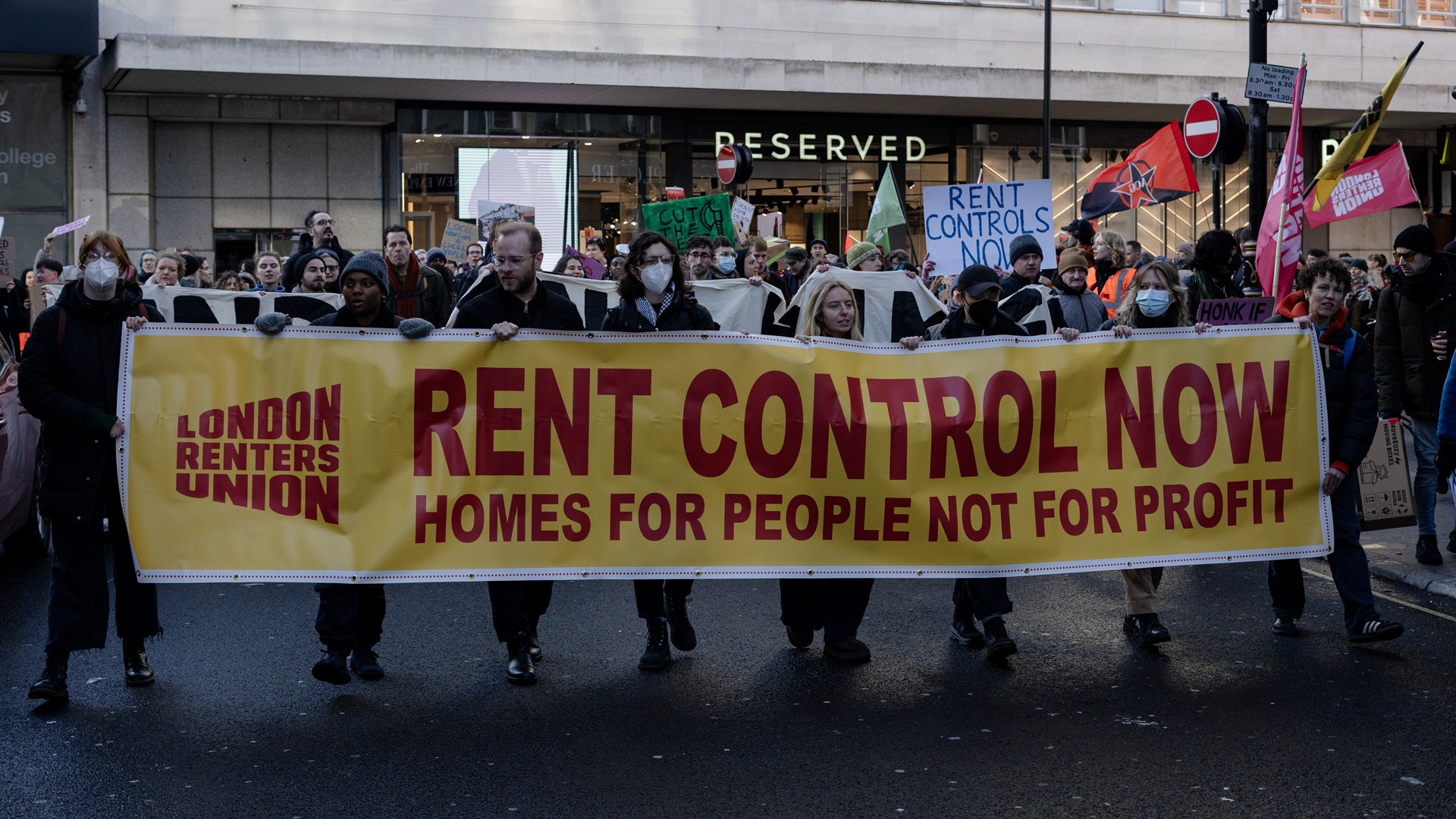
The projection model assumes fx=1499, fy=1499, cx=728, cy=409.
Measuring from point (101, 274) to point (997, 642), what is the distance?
4.05 metres

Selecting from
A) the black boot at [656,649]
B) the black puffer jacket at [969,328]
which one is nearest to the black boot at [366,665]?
the black boot at [656,649]

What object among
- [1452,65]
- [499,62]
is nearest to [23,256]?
[499,62]

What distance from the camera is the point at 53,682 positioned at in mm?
5906

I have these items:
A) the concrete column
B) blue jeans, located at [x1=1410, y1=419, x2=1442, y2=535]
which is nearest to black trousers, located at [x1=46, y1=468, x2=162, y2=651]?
blue jeans, located at [x1=1410, y1=419, x2=1442, y2=535]

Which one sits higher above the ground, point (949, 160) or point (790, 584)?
point (949, 160)

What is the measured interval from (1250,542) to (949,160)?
22905 mm

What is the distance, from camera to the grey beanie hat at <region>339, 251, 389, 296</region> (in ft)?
20.5

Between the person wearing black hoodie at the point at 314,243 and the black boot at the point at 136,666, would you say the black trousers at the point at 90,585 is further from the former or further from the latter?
the person wearing black hoodie at the point at 314,243

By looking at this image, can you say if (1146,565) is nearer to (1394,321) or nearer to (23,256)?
(1394,321)

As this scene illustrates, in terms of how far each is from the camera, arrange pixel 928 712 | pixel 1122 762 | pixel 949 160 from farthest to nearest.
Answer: pixel 949 160 < pixel 928 712 < pixel 1122 762

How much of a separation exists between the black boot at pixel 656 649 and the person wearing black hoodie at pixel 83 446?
2087mm

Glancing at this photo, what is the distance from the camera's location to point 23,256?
23.5 meters

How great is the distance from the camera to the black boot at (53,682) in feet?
19.2

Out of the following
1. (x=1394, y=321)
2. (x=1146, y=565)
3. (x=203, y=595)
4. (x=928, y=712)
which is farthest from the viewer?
(x=1394, y=321)
